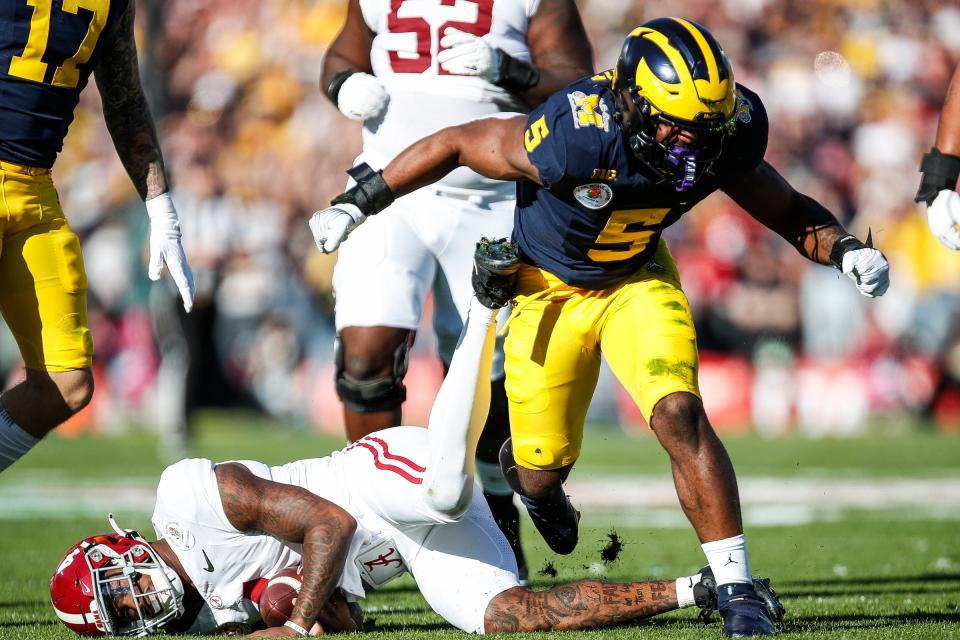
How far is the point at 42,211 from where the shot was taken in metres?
4.57

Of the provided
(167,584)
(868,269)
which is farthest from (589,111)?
(167,584)

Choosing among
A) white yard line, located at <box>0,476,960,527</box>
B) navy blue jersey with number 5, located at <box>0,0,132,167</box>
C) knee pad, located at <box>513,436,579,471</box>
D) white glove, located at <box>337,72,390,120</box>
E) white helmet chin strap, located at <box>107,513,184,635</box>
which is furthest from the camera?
white yard line, located at <box>0,476,960,527</box>

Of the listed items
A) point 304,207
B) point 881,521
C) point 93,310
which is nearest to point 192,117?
point 304,207

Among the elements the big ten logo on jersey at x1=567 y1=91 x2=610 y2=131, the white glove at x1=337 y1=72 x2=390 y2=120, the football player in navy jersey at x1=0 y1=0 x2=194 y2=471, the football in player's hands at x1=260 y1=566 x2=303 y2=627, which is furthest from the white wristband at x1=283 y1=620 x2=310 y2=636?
the white glove at x1=337 y1=72 x2=390 y2=120

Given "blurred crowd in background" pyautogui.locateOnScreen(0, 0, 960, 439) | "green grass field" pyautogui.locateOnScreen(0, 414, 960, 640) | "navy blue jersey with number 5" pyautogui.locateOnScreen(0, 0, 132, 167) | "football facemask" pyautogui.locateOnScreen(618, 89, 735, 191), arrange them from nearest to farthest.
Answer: "football facemask" pyautogui.locateOnScreen(618, 89, 735, 191), "navy blue jersey with number 5" pyautogui.locateOnScreen(0, 0, 132, 167), "green grass field" pyautogui.locateOnScreen(0, 414, 960, 640), "blurred crowd in background" pyautogui.locateOnScreen(0, 0, 960, 439)

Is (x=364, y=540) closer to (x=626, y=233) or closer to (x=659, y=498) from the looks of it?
(x=626, y=233)

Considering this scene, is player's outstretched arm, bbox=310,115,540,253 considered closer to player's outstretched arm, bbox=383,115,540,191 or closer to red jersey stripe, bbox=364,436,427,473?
player's outstretched arm, bbox=383,115,540,191

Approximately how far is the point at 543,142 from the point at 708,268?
9749 millimetres

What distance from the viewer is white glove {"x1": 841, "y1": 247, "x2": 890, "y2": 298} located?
14.0 feet

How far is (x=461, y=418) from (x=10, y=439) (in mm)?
1658

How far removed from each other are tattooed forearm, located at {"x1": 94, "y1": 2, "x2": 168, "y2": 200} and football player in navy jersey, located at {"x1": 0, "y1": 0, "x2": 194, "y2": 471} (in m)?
0.05

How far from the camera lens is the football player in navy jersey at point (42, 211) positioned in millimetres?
4465

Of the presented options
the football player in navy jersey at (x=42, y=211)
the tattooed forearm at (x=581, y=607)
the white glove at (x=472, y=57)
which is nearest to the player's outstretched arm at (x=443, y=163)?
the white glove at (x=472, y=57)

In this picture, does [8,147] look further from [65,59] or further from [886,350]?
[886,350]
